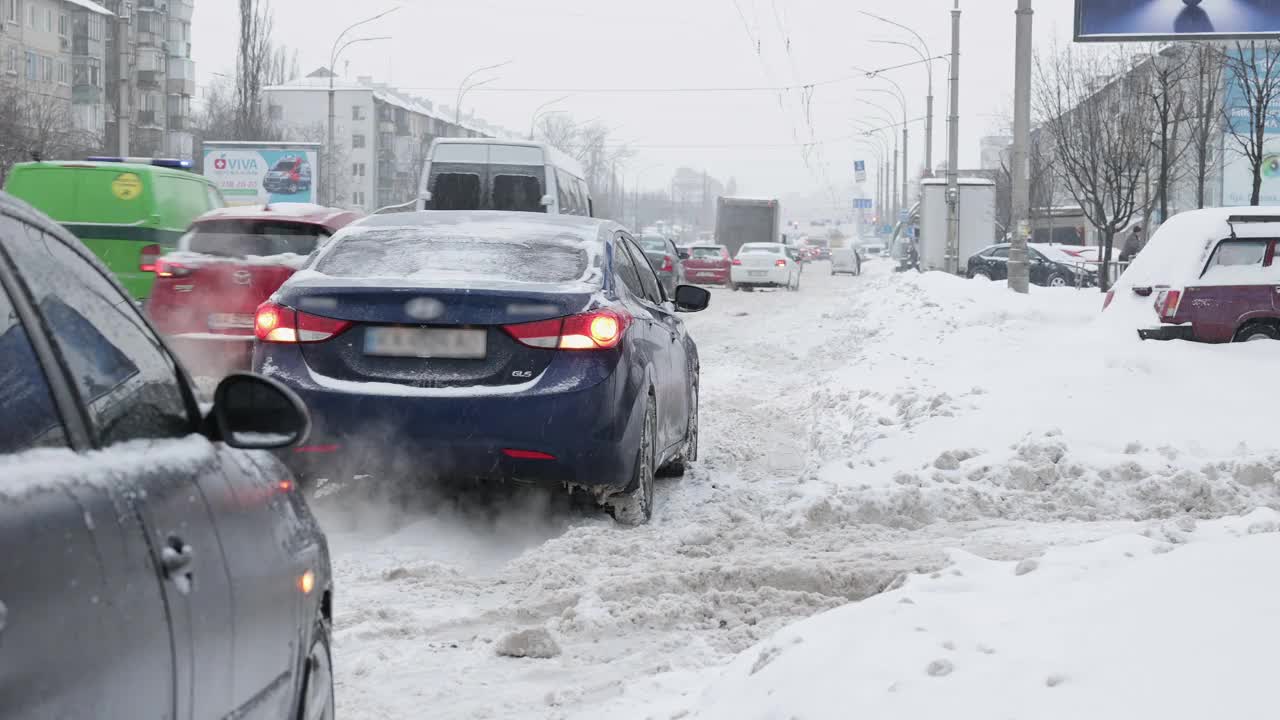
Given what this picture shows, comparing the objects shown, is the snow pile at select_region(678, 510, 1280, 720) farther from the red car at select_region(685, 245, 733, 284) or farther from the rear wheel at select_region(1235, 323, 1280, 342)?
the red car at select_region(685, 245, 733, 284)

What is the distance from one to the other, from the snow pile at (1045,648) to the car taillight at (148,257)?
37.8 ft

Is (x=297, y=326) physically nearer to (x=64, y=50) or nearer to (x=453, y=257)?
(x=453, y=257)

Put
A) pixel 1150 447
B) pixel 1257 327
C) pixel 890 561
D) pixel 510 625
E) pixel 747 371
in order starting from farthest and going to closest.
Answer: pixel 747 371, pixel 1257 327, pixel 1150 447, pixel 890 561, pixel 510 625

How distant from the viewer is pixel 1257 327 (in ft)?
49.6

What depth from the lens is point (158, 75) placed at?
313ft

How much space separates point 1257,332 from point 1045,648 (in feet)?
41.6

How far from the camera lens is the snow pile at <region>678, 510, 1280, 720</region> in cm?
313

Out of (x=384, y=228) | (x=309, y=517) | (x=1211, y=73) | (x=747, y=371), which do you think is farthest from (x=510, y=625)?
(x=1211, y=73)

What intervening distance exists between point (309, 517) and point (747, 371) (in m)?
14.0

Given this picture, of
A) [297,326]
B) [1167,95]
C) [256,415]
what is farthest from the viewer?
[1167,95]

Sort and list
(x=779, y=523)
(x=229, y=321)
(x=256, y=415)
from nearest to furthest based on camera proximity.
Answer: (x=256, y=415) → (x=779, y=523) → (x=229, y=321)

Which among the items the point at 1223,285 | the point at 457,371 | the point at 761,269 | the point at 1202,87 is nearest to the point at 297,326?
the point at 457,371

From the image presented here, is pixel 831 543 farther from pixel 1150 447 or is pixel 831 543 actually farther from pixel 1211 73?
pixel 1211 73

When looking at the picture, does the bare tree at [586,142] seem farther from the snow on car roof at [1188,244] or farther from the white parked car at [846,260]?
the snow on car roof at [1188,244]
